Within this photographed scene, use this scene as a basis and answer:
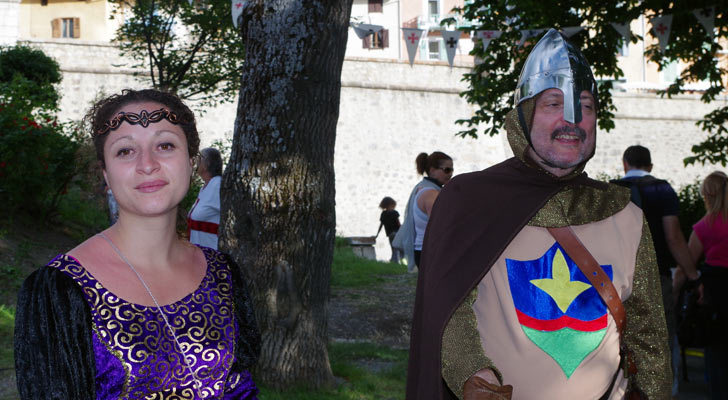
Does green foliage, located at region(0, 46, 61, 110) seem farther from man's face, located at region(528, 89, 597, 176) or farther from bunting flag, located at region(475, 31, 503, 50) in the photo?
man's face, located at region(528, 89, 597, 176)

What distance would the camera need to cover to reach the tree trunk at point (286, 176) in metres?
5.61

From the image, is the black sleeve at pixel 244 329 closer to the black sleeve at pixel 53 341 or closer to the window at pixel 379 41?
the black sleeve at pixel 53 341

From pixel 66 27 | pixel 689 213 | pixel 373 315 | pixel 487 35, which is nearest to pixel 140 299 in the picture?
pixel 373 315

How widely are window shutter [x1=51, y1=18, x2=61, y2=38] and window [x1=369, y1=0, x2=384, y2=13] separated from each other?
15555 millimetres

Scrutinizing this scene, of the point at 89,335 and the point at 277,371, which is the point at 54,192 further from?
the point at 89,335

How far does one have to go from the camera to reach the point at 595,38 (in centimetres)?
1173

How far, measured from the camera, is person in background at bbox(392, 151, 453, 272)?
Answer: 7.22 m

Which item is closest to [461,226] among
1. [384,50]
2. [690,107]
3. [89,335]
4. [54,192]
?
[89,335]

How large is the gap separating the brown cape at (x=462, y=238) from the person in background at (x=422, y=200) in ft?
13.4

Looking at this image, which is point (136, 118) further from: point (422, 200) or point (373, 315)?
point (373, 315)

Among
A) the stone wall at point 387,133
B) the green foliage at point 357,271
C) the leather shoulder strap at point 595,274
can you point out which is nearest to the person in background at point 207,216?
the leather shoulder strap at point 595,274

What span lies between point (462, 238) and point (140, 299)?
1234 mm

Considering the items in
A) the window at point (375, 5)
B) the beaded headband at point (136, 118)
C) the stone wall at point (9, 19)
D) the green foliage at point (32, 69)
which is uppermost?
the window at point (375, 5)

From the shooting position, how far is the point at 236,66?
Answer: 677 inches
